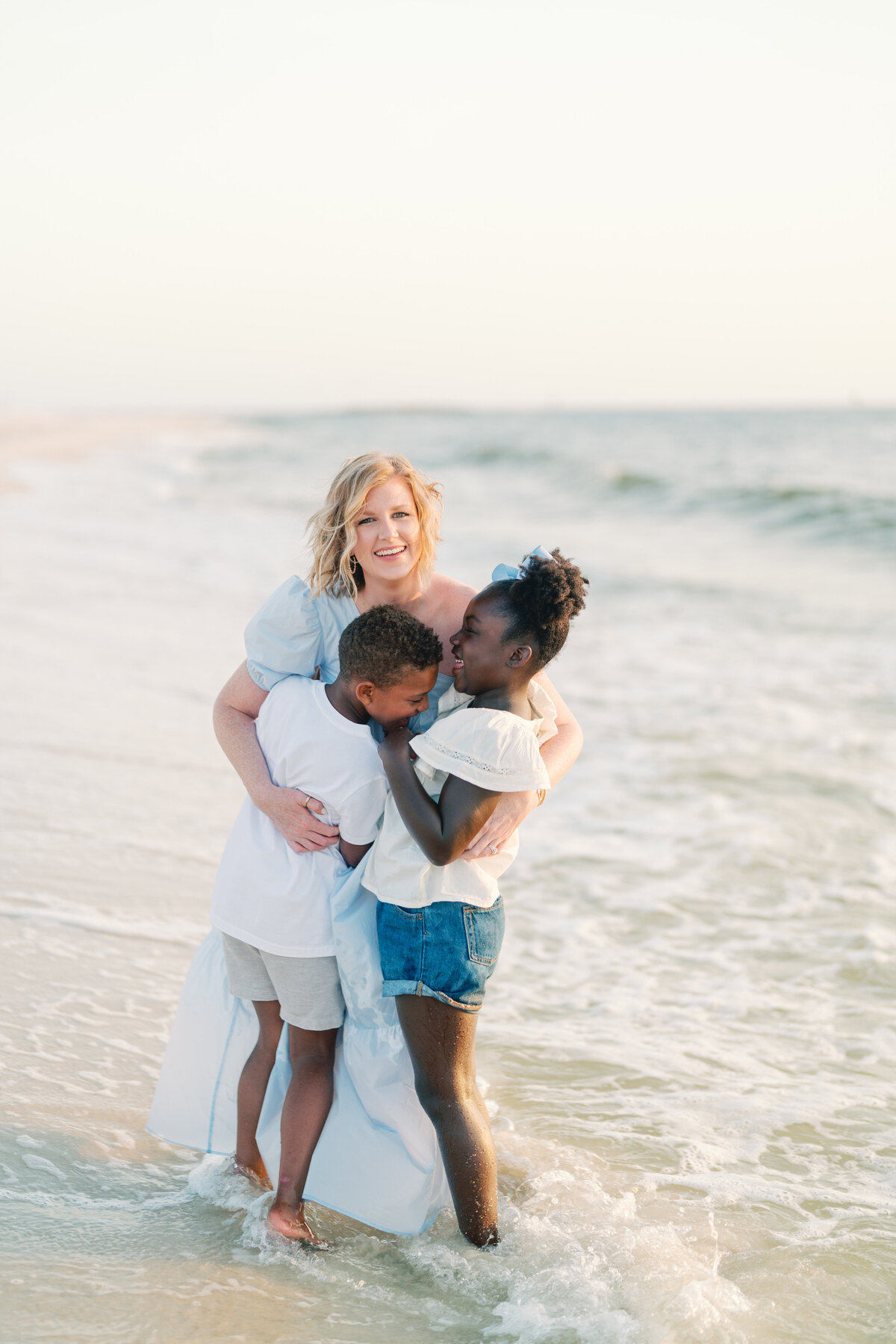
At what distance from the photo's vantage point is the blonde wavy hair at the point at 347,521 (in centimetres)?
289

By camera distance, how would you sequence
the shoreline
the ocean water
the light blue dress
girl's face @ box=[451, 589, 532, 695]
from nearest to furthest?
the ocean water
girl's face @ box=[451, 589, 532, 695]
the light blue dress
the shoreline

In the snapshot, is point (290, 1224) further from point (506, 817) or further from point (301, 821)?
point (506, 817)

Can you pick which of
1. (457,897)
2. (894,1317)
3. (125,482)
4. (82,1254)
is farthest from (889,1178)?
(125,482)

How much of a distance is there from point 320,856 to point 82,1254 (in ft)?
3.27

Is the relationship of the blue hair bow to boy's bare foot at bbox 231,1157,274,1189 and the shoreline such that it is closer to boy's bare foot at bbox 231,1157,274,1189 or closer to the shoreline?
boy's bare foot at bbox 231,1157,274,1189

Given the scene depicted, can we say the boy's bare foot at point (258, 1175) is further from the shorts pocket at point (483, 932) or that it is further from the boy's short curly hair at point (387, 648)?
the boy's short curly hair at point (387, 648)

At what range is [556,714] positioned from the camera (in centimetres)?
292

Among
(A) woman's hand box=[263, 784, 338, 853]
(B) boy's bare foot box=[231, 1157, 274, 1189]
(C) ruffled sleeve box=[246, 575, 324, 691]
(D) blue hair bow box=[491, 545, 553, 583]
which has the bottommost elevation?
(B) boy's bare foot box=[231, 1157, 274, 1189]

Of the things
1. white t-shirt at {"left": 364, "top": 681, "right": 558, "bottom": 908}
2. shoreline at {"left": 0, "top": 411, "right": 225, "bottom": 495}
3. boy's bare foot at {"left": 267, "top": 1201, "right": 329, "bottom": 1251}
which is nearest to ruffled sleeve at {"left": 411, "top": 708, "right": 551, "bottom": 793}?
white t-shirt at {"left": 364, "top": 681, "right": 558, "bottom": 908}

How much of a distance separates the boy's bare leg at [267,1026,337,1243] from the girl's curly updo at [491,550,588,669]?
3.47 ft

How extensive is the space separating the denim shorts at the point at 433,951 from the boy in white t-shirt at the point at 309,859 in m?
0.16

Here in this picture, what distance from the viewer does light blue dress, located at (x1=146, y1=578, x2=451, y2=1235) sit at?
272 centimetres

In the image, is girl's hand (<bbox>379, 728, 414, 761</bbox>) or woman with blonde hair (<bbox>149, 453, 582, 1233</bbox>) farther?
woman with blonde hair (<bbox>149, 453, 582, 1233</bbox>)

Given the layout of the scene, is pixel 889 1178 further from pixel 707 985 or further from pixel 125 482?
pixel 125 482
